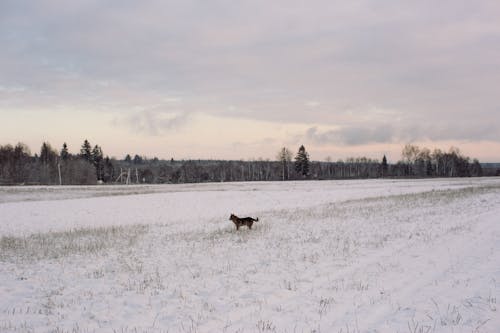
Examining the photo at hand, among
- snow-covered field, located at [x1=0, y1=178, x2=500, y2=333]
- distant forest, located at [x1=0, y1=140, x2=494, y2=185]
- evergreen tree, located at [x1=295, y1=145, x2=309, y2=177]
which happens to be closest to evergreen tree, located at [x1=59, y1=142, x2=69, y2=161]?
distant forest, located at [x1=0, y1=140, x2=494, y2=185]

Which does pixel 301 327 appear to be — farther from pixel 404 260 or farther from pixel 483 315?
Answer: pixel 404 260

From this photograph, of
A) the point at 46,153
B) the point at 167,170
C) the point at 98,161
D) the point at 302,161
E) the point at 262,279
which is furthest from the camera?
the point at 167,170

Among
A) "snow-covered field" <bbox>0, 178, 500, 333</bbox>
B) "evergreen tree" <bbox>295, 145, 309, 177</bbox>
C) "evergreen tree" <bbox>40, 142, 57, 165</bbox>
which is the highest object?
"evergreen tree" <bbox>40, 142, 57, 165</bbox>

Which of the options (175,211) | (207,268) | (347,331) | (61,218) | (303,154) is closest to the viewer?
(347,331)

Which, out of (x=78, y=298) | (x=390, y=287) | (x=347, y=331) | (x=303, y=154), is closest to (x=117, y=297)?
(x=78, y=298)

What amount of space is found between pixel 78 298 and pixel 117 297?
2.79 feet

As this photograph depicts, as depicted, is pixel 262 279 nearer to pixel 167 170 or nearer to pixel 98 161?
pixel 98 161

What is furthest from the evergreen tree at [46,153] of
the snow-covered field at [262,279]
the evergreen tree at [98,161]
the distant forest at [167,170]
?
the snow-covered field at [262,279]

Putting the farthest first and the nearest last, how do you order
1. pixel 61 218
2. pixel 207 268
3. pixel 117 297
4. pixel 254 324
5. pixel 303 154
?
pixel 303 154 < pixel 61 218 < pixel 207 268 < pixel 117 297 < pixel 254 324

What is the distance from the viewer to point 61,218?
25109mm

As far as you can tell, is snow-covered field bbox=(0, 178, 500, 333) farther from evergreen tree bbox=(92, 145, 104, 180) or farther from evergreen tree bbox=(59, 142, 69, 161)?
evergreen tree bbox=(59, 142, 69, 161)

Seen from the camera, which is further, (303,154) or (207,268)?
(303,154)

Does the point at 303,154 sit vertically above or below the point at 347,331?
above

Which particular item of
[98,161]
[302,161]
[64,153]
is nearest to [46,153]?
[64,153]
